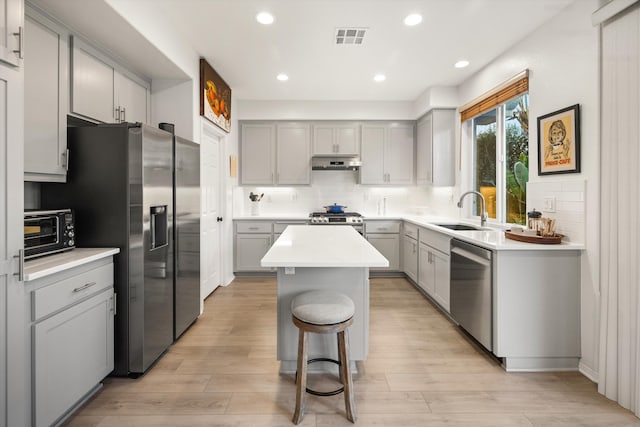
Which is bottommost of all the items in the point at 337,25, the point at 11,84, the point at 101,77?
the point at 11,84

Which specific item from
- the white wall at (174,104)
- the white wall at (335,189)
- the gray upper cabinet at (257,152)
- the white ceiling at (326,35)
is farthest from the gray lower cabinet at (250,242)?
the white ceiling at (326,35)

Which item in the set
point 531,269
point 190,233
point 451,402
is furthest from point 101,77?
point 531,269

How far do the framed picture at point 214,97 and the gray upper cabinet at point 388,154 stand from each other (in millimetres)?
2078

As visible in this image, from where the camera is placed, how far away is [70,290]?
5.65ft

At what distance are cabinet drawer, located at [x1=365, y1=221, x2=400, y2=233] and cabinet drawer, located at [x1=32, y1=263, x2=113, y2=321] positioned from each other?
135 inches

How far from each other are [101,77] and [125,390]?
222cm

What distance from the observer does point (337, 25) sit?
274 centimetres

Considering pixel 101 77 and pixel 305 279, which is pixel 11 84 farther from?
pixel 305 279

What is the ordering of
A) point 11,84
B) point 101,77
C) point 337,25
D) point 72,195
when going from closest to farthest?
point 11,84
point 72,195
point 101,77
point 337,25

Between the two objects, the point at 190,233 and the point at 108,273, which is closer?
the point at 108,273

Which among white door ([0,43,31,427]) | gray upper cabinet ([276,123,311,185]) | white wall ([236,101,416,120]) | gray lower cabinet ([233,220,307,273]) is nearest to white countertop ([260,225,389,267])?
Answer: white door ([0,43,31,427])

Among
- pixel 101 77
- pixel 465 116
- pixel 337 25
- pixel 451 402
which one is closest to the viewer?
pixel 451 402

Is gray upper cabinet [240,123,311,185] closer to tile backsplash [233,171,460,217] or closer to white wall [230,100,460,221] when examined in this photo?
white wall [230,100,460,221]

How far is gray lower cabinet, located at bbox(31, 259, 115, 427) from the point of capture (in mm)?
1542
